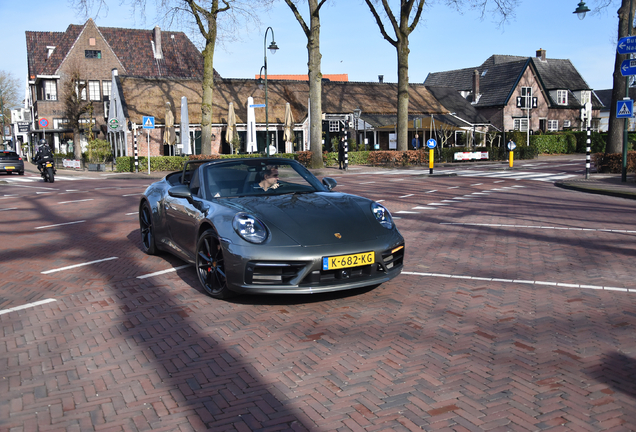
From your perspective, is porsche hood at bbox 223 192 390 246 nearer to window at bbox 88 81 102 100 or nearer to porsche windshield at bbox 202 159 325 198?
porsche windshield at bbox 202 159 325 198

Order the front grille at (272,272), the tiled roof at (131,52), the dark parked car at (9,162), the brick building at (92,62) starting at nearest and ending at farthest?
1. the front grille at (272,272)
2. the dark parked car at (9,162)
3. the brick building at (92,62)
4. the tiled roof at (131,52)

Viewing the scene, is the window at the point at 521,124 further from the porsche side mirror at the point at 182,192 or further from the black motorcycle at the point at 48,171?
the porsche side mirror at the point at 182,192

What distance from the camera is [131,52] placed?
180 feet

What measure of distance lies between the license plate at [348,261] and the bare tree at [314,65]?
23.7 meters

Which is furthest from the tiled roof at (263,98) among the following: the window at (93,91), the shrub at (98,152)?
the window at (93,91)

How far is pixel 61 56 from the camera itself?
53656 millimetres

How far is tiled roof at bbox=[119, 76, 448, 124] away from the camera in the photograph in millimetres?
39594

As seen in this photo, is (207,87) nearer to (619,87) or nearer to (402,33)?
(402,33)

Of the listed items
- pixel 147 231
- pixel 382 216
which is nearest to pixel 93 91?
pixel 147 231

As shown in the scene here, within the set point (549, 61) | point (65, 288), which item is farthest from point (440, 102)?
point (65, 288)

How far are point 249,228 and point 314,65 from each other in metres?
24.1

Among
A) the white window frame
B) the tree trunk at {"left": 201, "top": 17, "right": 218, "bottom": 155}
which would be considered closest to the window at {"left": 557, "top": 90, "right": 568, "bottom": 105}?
the white window frame

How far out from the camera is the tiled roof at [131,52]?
53.7 meters

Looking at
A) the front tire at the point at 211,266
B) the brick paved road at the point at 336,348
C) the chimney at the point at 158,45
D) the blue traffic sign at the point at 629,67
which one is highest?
the chimney at the point at 158,45
